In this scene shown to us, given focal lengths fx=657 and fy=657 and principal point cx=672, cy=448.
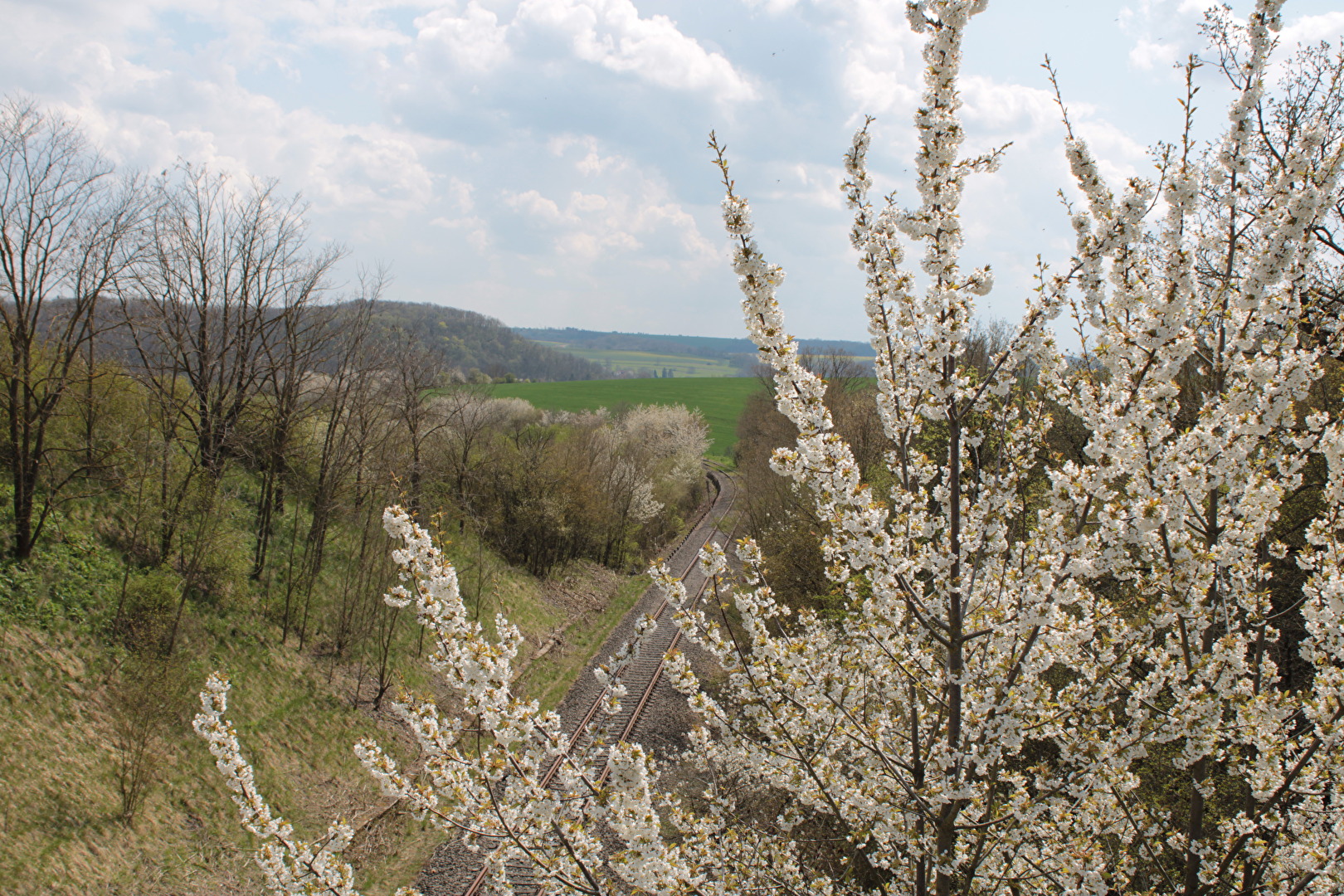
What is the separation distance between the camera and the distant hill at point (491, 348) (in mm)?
80562

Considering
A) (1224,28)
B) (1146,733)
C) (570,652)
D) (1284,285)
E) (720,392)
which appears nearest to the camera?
(1146,733)

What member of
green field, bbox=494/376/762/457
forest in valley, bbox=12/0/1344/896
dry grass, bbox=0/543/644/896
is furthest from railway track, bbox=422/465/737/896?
green field, bbox=494/376/762/457

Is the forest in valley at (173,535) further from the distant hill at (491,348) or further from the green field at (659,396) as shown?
the distant hill at (491,348)

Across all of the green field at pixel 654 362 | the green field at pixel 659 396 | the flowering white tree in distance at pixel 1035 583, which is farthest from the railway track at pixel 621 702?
the green field at pixel 654 362

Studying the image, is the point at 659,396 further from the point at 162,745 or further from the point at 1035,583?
the point at 1035,583

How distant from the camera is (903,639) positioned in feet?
13.9

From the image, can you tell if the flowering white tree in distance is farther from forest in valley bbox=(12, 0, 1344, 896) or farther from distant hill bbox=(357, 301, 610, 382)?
distant hill bbox=(357, 301, 610, 382)

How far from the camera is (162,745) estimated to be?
9.97 meters

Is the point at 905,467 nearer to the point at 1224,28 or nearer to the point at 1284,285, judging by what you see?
the point at 1284,285

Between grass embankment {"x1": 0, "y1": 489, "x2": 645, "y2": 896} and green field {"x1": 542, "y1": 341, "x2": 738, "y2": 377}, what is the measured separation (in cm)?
10710

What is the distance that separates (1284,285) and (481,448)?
73.8 ft

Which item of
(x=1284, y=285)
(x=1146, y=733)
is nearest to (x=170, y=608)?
(x=1146, y=733)

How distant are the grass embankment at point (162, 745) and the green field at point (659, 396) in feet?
134

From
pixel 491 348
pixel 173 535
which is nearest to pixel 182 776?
pixel 173 535
